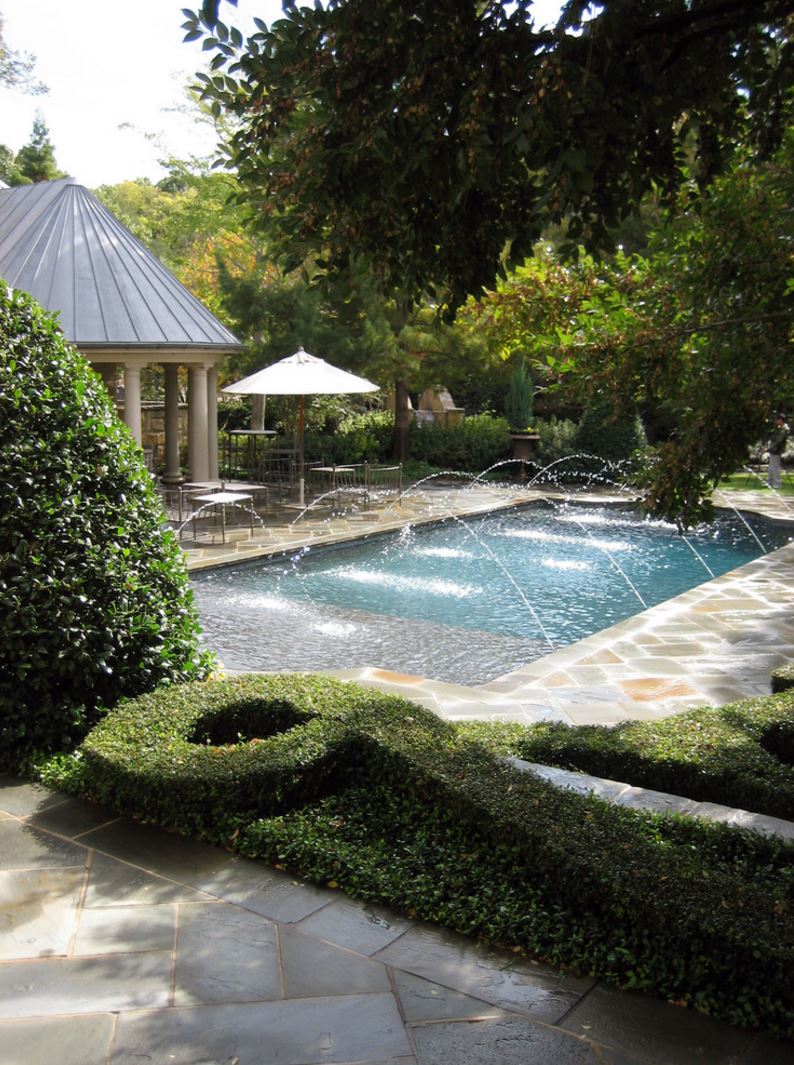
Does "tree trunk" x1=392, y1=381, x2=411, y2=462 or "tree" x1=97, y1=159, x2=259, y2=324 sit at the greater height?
"tree" x1=97, y1=159, x2=259, y2=324

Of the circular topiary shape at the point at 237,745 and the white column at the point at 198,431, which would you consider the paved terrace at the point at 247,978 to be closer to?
the circular topiary shape at the point at 237,745

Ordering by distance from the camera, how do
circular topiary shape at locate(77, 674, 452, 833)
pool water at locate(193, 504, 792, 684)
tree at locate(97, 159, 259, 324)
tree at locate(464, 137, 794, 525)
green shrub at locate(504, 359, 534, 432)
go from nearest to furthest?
circular topiary shape at locate(77, 674, 452, 833)
tree at locate(464, 137, 794, 525)
pool water at locate(193, 504, 792, 684)
green shrub at locate(504, 359, 534, 432)
tree at locate(97, 159, 259, 324)

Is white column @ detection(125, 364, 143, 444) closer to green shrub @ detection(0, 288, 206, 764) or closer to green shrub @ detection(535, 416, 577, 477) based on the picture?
green shrub @ detection(535, 416, 577, 477)

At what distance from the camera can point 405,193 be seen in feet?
15.4

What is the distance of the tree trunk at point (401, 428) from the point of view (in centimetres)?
2418

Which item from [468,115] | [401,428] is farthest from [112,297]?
[468,115]

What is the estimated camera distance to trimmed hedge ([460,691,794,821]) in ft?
16.2

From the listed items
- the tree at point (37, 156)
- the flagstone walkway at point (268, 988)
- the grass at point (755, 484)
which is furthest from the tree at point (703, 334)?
the tree at point (37, 156)

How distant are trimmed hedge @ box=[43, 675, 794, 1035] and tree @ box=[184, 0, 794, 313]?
2.36m

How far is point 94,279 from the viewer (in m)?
17.4

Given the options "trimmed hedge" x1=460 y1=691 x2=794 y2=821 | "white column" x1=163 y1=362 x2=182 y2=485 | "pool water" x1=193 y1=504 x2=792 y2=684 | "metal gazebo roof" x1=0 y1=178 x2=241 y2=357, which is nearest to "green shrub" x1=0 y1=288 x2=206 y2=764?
"trimmed hedge" x1=460 y1=691 x2=794 y2=821

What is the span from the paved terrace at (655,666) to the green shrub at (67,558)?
2459 millimetres

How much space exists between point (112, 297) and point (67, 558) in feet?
41.7

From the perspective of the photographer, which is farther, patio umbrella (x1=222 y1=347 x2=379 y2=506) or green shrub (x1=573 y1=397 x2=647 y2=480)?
green shrub (x1=573 y1=397 x2=647 y2=480)
